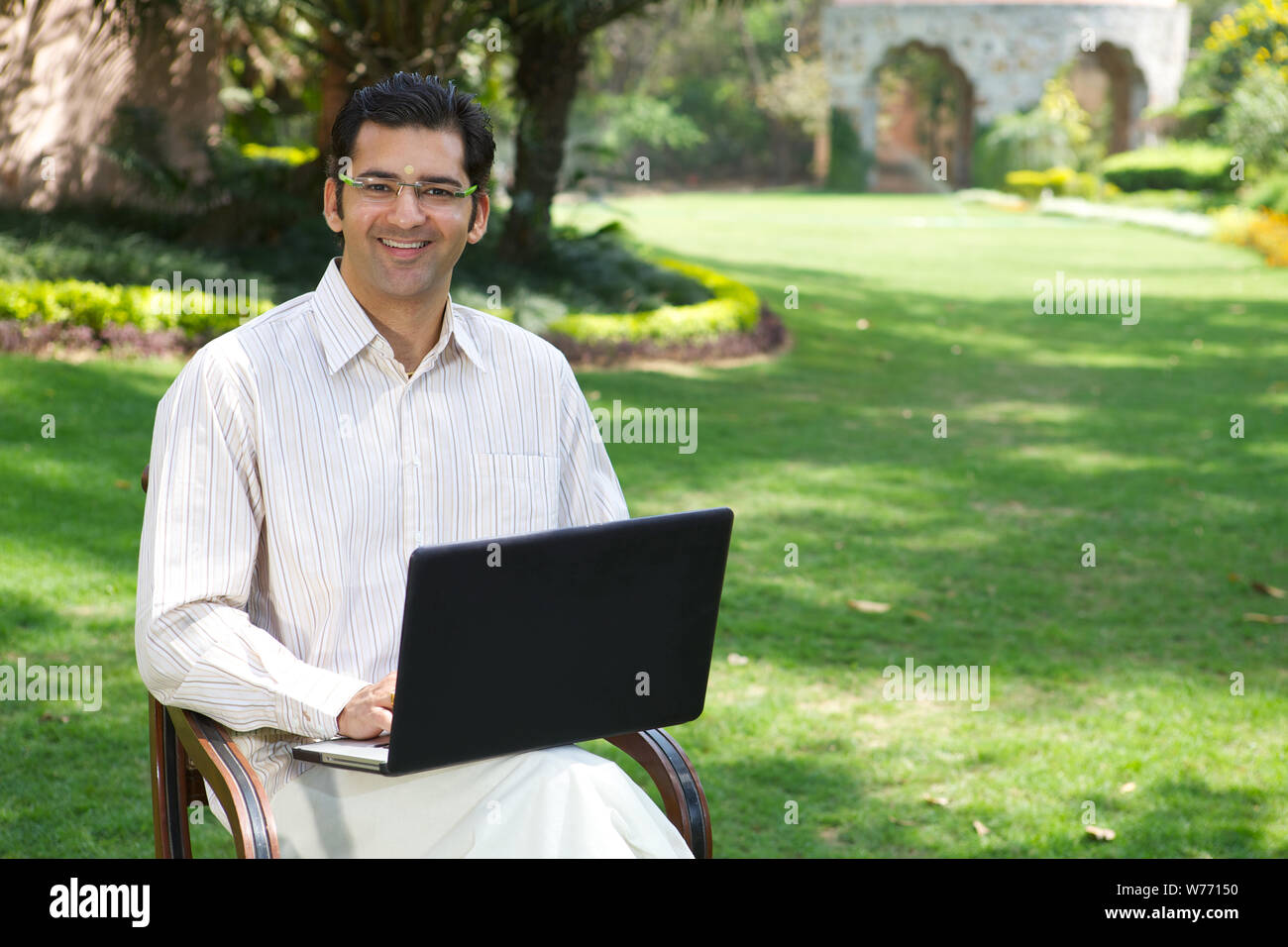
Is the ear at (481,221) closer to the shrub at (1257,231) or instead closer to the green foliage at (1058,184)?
the shrub at (1257,231)

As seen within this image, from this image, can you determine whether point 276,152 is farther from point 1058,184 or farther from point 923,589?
point 1058,184

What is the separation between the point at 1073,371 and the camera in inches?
463

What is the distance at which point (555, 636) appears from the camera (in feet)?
6.88

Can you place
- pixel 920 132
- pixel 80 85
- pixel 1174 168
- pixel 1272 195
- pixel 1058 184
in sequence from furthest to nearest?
pixel 920 132
pixel 1058 184
pixel 1174 168
pixel 1272 195
pixel 80 85

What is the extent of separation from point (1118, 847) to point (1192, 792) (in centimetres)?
50

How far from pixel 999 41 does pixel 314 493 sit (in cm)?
3771

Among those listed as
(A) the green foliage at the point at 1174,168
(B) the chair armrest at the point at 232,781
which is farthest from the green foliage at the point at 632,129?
(B) the chair armrest at the point at 232,781

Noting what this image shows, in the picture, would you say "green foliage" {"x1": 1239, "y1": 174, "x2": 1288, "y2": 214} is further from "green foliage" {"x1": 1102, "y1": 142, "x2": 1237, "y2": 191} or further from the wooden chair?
the wooden chair

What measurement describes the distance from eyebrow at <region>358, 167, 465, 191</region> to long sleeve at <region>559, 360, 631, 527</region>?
43 centimetres

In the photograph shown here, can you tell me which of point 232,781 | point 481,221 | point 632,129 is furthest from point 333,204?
point 632,129

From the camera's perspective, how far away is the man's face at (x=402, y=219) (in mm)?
2449
